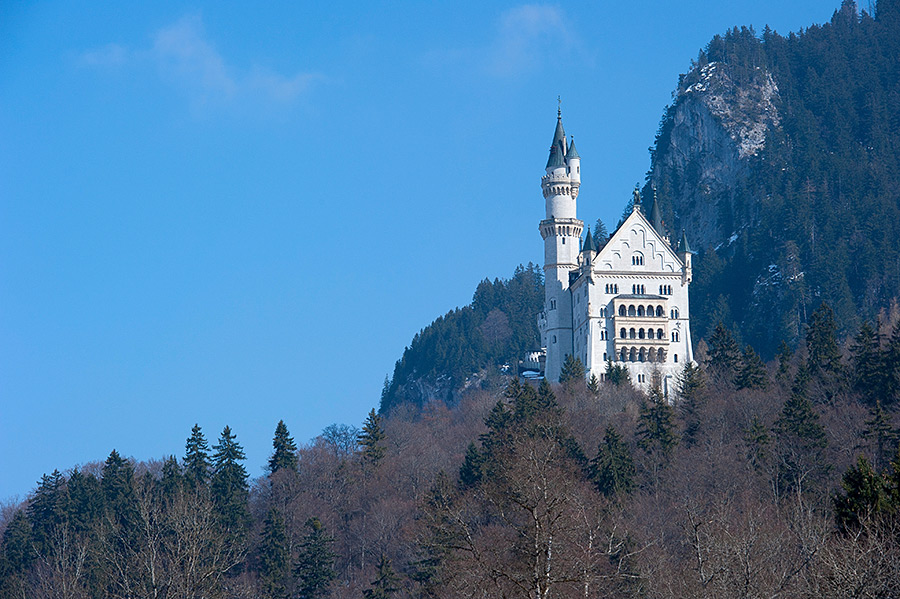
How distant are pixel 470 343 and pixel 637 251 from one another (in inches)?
2310

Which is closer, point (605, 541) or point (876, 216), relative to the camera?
point (605, 541)

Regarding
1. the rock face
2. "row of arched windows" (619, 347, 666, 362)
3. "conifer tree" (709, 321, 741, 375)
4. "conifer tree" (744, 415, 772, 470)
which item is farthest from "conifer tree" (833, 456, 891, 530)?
the rock face

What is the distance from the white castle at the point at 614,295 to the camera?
10344 cm

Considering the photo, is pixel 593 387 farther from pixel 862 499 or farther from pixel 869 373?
pixel 862 499

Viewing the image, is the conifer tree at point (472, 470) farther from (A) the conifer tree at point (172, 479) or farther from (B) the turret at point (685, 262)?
(B) the turret at point (685, 262)

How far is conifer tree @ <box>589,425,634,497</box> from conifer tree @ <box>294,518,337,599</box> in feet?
45.2

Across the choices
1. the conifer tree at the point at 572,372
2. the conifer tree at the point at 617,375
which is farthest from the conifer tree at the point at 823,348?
the conifer tree at the point at 572,372

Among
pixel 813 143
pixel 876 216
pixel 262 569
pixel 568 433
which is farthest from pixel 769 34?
pixel 262 569

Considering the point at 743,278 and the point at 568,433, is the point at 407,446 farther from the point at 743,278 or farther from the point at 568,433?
the point at 743,278

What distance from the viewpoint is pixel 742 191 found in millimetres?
163375

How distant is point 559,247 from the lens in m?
111

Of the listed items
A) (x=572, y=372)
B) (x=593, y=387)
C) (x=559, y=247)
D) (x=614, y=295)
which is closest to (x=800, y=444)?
(x=593, y=387)

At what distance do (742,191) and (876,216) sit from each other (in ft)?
70.6

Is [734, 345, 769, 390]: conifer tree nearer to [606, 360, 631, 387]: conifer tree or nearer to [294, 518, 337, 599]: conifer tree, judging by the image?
[606, 360, 631, 387]: conifer tree
